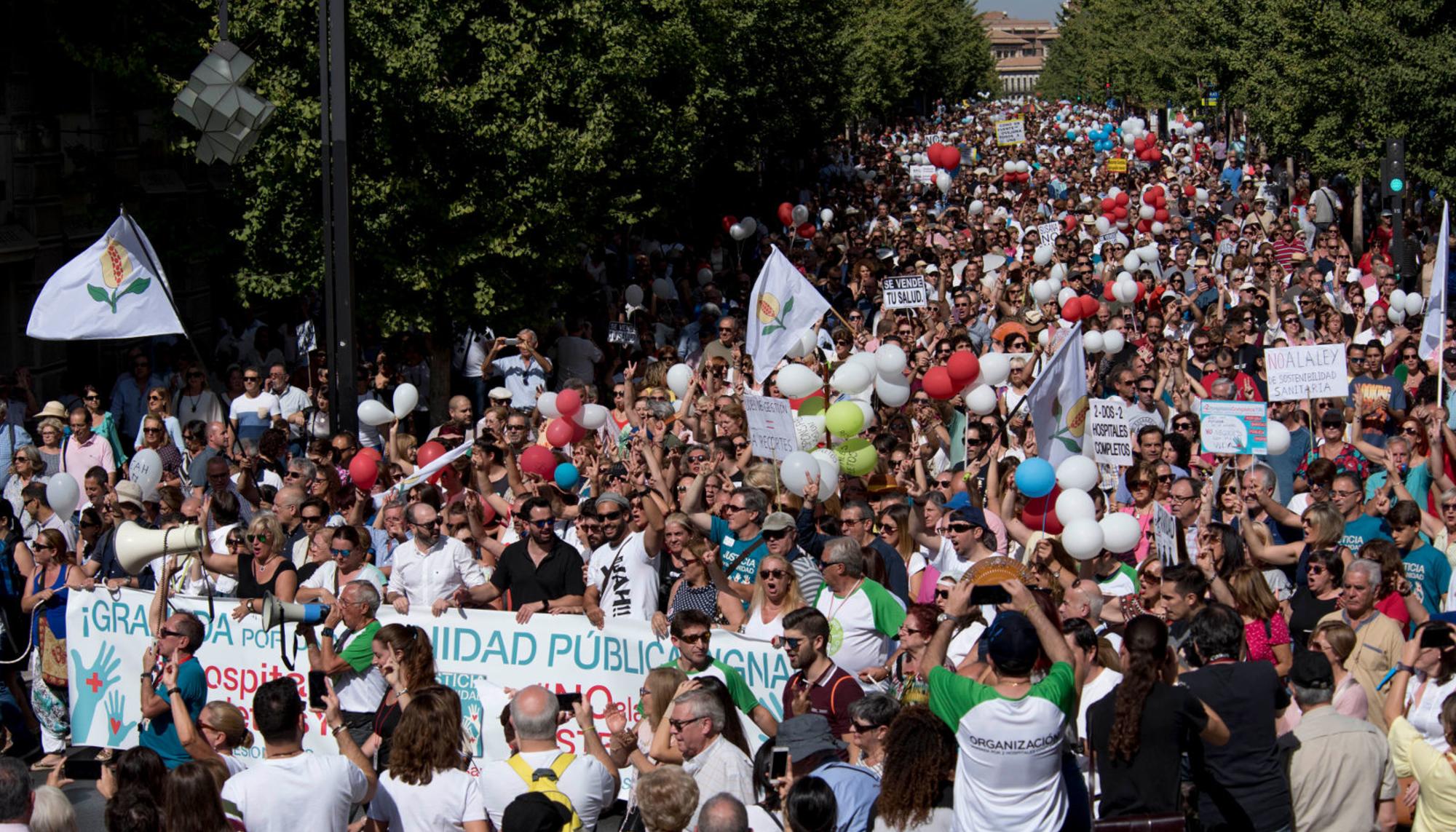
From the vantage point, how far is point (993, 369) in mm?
13047

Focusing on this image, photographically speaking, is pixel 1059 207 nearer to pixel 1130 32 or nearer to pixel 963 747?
pixel 963 747

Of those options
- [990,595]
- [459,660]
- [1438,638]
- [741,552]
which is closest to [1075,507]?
[741,552]

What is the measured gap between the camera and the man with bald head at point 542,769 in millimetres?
6379

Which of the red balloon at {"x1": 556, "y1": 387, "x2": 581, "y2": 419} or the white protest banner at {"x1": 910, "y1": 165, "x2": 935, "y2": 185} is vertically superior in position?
the white protest banner at {"x1": 910, "y1": 165, "x2": 935, "y2": 185}

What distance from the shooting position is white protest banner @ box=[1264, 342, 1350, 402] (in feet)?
39.9

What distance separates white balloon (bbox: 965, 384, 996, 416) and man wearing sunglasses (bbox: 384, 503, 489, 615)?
4339 mm

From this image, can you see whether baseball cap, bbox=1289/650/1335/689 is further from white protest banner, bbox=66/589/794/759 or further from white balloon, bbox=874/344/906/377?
white balloon, bbox=874/344/906/377

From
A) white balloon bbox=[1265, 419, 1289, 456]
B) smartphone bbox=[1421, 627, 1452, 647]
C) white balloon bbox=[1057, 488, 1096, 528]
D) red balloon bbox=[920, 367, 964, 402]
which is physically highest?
red balloon bbox=[920, 367, 964, 402]

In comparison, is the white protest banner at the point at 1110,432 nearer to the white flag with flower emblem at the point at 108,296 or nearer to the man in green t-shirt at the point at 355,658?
the man in green t-shirt at the point at 355,658

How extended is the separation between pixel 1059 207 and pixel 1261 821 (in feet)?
83.9

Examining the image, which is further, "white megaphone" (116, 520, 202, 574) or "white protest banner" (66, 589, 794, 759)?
"white megaphone" (116, 520, 202, 574)

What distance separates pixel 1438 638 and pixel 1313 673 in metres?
0.79

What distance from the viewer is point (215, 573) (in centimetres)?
1008

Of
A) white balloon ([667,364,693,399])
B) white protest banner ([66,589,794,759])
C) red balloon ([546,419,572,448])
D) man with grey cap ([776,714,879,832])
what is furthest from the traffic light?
man with grey cap ([776,714,879,832])
